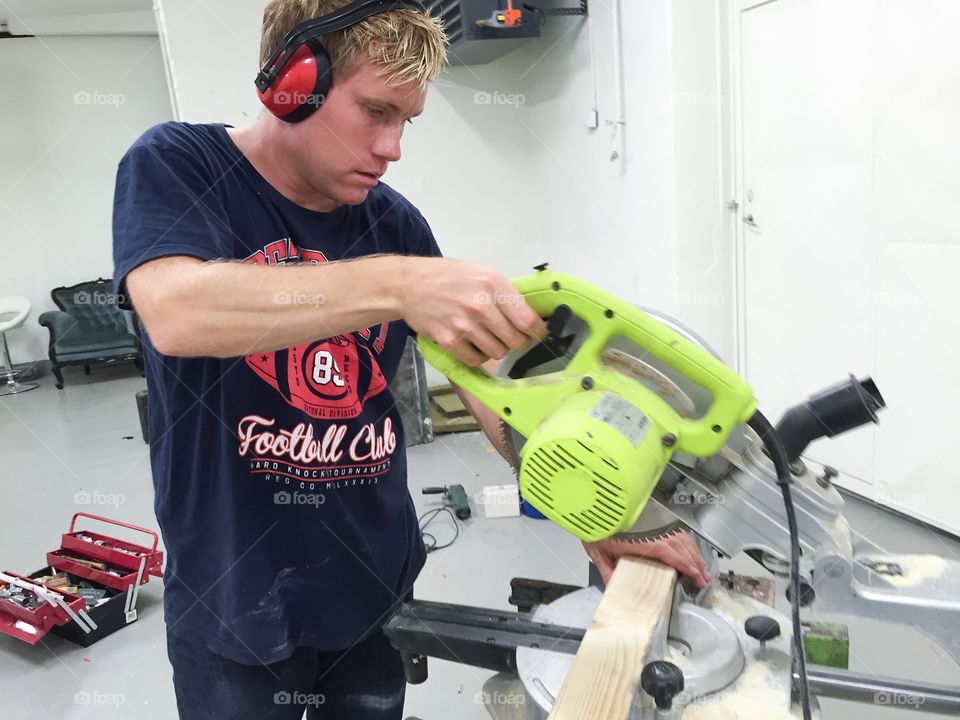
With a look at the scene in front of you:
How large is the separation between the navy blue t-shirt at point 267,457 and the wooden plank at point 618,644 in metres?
0.41

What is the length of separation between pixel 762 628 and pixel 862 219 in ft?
7.50

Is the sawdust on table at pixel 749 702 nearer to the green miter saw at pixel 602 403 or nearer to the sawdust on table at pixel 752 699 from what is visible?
the sawdust on table at pixel 752 699

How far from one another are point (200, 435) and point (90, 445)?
433cm

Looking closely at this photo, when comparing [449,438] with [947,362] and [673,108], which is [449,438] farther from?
[947,362]

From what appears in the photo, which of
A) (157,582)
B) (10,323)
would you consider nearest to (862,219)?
(157,582)

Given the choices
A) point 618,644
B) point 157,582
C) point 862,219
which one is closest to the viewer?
point 618,644

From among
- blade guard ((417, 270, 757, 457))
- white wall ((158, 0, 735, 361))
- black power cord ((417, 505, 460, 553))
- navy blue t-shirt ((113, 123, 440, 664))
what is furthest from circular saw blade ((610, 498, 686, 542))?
white wall ((158, 0, 735, 361))

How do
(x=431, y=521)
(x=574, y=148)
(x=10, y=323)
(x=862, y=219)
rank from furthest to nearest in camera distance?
1. (x=10, y=323)
2. (x=574, y=148)
3. (x=431, y=521)
4. (x=862, y=219)

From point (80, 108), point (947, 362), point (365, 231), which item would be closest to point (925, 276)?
point (947, 362)

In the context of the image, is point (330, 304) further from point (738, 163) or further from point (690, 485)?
point (738, 163)

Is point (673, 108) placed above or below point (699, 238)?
above

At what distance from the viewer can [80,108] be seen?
7.04m

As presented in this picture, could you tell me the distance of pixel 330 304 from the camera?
72 centimetres

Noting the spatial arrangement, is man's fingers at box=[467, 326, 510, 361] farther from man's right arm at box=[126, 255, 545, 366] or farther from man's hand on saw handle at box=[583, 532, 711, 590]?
man's hand on saw handle at box=[583, 532, 711, 590]
